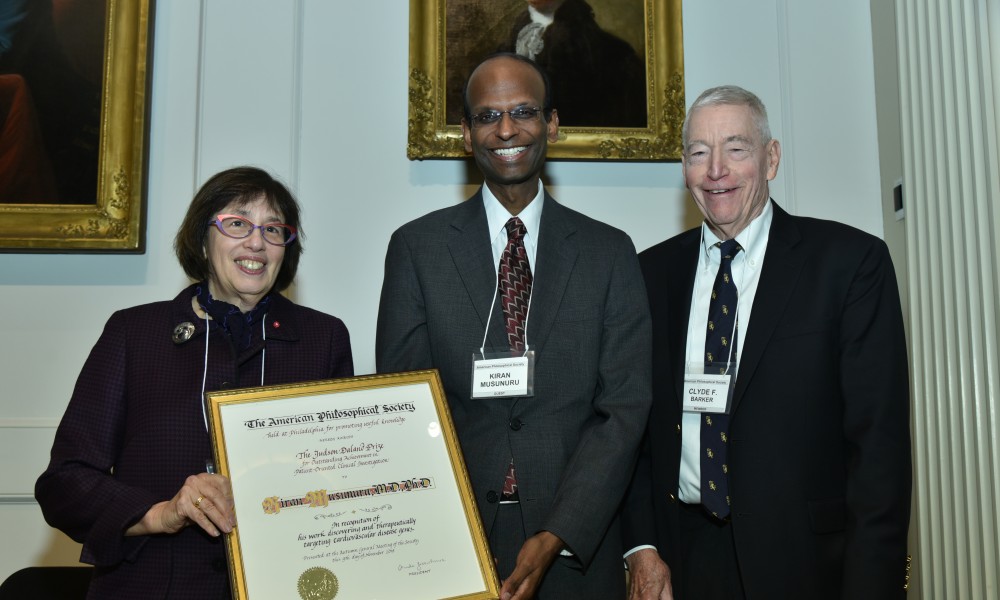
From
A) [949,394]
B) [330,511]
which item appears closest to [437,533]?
[330,511]

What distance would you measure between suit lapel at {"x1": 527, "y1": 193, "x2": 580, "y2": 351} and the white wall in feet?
4.66

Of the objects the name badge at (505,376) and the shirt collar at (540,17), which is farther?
the shirt collar at (540,17)

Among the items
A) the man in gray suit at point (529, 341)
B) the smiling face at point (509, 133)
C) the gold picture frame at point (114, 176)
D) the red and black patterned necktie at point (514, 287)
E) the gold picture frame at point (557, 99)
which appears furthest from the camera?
the gold picture frame at point (557, 99)

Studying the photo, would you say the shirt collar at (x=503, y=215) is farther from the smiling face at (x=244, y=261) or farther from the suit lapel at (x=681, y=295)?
the smiling face at (x=244, y=261)

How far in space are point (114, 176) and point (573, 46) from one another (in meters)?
2.18

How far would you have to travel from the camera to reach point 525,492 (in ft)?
6.70

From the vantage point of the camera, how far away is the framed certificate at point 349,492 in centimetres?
173

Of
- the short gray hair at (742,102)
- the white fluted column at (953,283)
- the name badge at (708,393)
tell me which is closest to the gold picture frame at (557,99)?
the white fluted column at (953,283)

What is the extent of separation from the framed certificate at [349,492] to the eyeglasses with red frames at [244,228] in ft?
1.65

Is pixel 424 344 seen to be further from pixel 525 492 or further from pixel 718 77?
pixel 718 77

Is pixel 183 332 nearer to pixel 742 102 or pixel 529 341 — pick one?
pixel 529 341

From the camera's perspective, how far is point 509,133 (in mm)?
2301

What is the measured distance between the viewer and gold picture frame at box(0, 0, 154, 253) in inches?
137

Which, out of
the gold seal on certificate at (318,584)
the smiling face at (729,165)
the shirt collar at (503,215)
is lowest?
the gold seal on certificate at (318,584)
